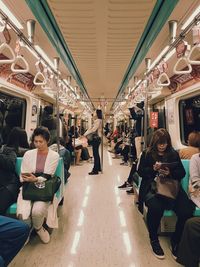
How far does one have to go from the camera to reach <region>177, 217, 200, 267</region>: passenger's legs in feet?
6.03

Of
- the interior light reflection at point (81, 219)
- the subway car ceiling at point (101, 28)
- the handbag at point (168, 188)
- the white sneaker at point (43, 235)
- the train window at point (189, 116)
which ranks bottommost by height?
the interior light reflection at point (81, 219)

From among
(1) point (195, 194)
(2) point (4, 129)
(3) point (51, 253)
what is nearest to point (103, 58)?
(2) point (4, 129)

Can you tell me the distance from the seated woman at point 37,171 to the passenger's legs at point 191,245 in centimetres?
141

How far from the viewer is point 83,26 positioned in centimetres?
278

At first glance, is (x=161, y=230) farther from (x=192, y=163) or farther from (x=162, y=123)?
(x=162, y=123)

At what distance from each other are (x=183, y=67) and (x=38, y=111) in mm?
3589

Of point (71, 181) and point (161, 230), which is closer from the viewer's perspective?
point (161, 230)

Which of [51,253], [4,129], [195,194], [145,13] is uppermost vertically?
[145,13]

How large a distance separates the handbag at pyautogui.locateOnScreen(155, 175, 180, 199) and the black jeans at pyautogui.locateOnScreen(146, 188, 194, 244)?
74 mm

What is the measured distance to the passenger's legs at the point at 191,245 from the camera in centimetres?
184

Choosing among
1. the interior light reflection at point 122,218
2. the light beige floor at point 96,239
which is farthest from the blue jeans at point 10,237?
the interior light reflection at point 122,218

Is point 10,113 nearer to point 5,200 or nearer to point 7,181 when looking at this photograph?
point 7,181

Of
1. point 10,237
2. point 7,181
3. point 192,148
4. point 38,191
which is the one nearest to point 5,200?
point 7,181

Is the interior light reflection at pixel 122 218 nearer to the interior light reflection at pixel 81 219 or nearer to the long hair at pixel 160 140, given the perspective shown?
the interior light reflection at pixel 81 219
